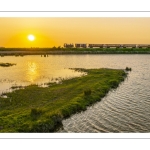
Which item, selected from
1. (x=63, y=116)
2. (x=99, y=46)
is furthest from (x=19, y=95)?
(x=99, y=46)

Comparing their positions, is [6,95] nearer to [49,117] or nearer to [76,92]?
[76,92]

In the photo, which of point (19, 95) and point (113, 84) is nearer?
point (19, 95)

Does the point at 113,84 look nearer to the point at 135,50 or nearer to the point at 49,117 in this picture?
the point at 49,117
